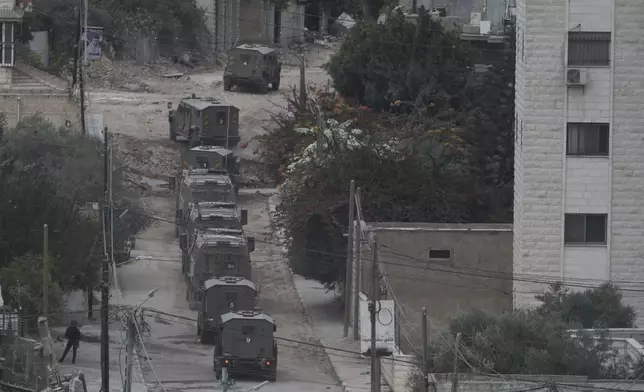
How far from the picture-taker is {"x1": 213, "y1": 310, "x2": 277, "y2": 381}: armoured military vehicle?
1877 inches

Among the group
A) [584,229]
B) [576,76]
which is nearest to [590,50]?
[576,76]

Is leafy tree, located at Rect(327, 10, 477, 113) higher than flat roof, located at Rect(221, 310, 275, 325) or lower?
higher

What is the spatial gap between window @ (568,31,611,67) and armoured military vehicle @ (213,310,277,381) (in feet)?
28.7

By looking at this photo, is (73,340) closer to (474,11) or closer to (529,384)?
(529,384)

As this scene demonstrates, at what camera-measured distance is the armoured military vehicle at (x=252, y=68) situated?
81.6m

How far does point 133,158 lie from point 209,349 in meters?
20.9

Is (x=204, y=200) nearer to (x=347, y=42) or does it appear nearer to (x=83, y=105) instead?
(x=83, y=105)

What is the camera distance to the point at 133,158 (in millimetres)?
71688

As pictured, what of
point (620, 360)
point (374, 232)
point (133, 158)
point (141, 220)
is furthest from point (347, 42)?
point (620, 360)

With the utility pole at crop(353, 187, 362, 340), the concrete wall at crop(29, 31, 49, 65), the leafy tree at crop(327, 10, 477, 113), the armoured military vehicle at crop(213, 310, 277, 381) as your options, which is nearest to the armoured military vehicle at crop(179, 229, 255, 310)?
the utility pole at crop(353, 187, 362, 340)

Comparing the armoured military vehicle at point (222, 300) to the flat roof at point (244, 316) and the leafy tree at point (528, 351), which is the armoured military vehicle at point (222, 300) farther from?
the leafy tree at point (528, 351)

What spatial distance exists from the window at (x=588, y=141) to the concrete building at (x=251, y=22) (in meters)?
44.5

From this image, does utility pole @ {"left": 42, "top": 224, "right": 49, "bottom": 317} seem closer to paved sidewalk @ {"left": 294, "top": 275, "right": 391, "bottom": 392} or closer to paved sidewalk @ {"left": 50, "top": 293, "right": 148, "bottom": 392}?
paved sidewalk @ {"left": 50, "top": 293, "right": 148, "bottom": 392}

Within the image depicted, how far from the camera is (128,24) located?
86125 mm
